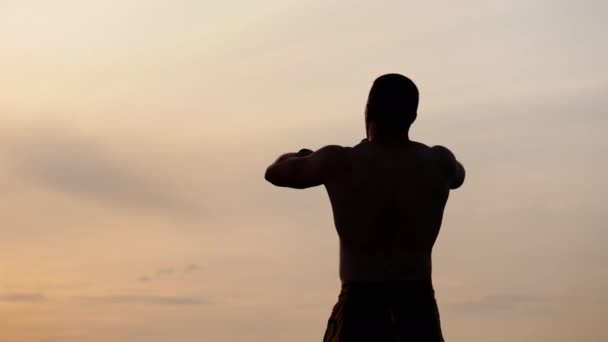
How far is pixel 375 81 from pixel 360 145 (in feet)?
1.59

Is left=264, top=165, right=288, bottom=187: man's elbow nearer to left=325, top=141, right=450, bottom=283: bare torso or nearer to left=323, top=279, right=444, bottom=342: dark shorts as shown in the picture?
left=325, top=141, right=450, bottom=283: bare torso

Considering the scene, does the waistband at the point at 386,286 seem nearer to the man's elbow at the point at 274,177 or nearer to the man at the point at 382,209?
the man at the point at 382,209

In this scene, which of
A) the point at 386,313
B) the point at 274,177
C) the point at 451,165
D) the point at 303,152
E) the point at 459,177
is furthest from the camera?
the point at 459,177

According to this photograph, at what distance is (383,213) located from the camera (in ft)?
21.2

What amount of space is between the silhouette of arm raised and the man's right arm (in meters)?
0.85

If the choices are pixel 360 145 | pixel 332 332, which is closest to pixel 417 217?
pixel 360 145

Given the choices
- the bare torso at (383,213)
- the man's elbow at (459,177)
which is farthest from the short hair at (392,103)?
the man's elbow at (459,177)

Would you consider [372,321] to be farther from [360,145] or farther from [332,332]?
[360,145]

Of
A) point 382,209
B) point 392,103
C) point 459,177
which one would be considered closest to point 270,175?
point 382,209

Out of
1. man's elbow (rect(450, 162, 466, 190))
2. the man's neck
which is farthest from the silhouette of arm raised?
man's elbow (rect(450, 162, 466, 190))

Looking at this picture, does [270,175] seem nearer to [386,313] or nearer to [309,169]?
[309,169]

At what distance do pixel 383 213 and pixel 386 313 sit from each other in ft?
2.57

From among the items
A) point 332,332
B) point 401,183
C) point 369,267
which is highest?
point 401,183

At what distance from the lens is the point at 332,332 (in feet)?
22.3
